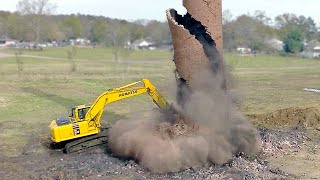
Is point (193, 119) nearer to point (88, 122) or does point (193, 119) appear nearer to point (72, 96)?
point (88, 122)

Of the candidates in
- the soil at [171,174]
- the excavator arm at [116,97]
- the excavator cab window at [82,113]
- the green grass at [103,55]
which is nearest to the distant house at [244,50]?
the green grass at [103,55]

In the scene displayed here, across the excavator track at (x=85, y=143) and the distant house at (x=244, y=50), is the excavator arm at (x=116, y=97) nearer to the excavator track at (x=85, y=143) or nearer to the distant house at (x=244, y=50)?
the excavator track at (x=85, y=143)

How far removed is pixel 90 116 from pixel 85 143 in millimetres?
1037

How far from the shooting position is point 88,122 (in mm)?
16203

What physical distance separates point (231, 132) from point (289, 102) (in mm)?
14745

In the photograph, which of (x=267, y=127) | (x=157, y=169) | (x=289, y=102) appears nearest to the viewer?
(x=157, y=169)

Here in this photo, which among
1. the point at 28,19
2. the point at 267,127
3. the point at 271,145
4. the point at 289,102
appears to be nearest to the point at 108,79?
Result: the point at 289,102

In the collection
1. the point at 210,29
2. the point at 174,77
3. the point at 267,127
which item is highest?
the point at 210,29

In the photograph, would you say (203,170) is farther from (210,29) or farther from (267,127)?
(267,127)

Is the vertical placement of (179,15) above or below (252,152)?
above

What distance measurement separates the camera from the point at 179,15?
1458cm

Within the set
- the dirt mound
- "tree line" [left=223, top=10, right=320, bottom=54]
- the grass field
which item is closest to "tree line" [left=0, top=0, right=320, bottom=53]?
"tree line" [left=223, top=10, right=320, bottom=54]

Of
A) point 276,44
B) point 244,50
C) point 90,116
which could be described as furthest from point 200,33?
point 276,44

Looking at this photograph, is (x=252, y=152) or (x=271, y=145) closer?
(x=252, y=152)
